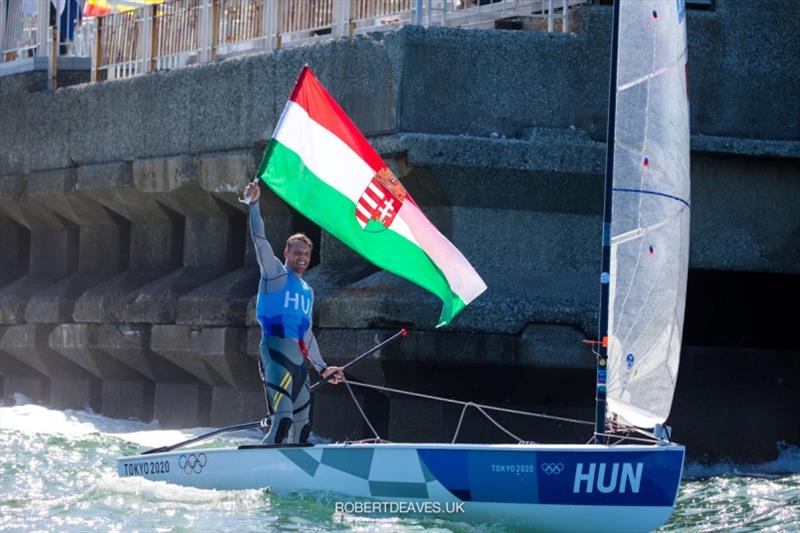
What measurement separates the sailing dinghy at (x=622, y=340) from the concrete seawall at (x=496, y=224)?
2812 millimetres

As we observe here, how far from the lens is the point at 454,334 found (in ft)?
47.3

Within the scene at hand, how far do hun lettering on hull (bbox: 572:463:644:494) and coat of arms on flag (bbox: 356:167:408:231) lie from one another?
2562 mm

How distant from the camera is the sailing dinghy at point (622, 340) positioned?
11102mm

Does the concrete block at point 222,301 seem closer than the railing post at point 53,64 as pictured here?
Yes

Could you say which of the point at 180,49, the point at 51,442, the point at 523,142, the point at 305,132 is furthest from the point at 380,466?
the point at 180,49

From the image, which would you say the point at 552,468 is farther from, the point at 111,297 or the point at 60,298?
the point at 60,298

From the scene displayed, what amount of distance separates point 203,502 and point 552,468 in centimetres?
251

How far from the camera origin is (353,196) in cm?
1252

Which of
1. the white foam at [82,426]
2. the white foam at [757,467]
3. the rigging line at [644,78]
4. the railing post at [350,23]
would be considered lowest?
the white foam at [82,426]

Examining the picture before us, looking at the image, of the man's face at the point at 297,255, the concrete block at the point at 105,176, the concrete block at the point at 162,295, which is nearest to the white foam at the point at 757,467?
the man's face at the point at 297,255

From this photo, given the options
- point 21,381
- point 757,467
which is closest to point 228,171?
point 757,467

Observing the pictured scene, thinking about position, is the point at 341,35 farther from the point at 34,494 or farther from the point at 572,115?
the point at 34,494

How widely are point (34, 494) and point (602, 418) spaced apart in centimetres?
397

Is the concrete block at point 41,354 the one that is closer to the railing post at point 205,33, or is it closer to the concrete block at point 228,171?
the concrete block at point 228,171
